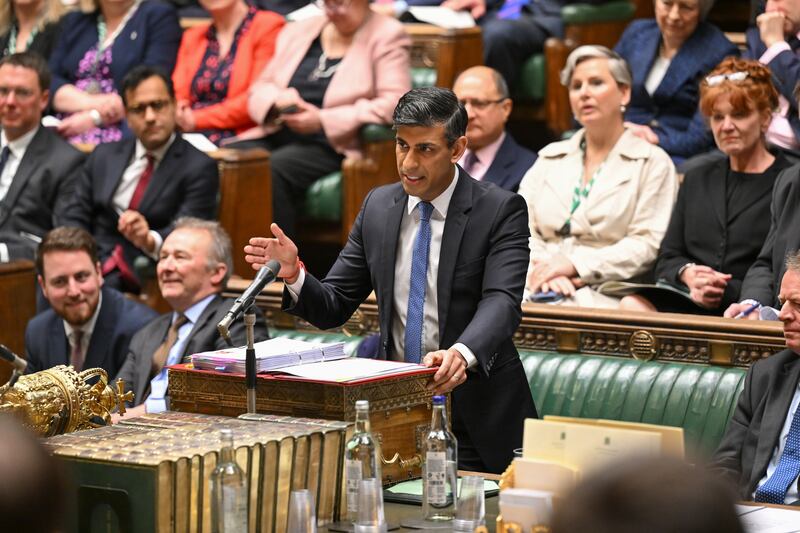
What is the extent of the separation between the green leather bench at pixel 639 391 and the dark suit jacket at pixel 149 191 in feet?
5.76

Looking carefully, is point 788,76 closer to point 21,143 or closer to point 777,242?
point 777,242

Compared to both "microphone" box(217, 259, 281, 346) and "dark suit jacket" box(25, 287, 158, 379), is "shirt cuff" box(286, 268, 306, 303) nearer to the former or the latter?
"microphone" box(217, 259, 281, 346)

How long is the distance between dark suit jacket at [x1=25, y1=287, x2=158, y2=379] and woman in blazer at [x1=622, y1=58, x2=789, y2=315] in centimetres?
164

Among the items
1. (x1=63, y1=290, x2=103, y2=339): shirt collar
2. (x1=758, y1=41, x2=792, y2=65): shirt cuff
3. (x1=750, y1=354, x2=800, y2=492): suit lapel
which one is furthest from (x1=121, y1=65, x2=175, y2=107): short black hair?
(x1=750, y1=354, x2=800, y2=492): suit lapel

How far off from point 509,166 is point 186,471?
291cm

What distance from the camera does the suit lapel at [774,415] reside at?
3.34 m

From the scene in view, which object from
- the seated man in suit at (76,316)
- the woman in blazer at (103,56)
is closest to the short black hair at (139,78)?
the woman in blazer at (103,56)

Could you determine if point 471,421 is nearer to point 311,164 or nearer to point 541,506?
point 541,506

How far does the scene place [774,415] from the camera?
3.38m

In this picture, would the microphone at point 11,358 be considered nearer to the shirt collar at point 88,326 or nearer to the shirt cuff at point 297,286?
the shirt cuff at point 297,286

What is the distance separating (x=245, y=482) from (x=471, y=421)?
1048 mm

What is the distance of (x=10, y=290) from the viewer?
531 cm

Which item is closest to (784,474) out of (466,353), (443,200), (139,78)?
(466,353)

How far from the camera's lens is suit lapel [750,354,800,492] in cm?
334
